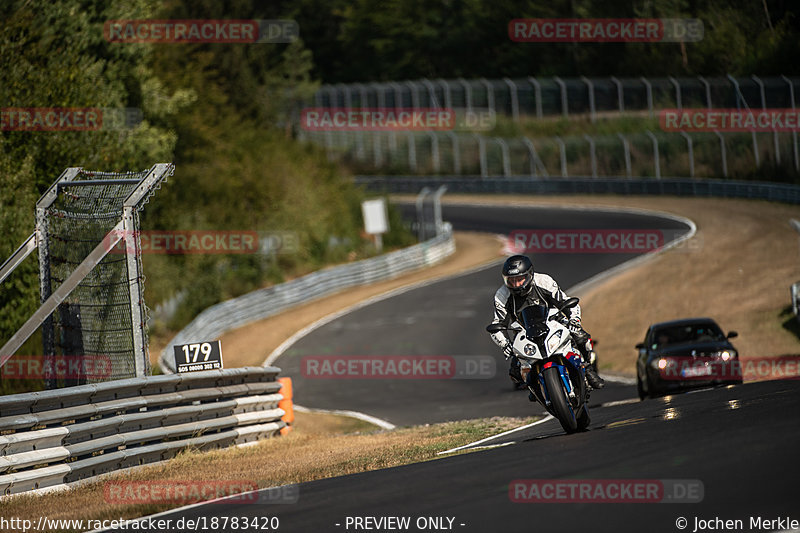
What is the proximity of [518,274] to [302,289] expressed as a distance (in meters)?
31.1

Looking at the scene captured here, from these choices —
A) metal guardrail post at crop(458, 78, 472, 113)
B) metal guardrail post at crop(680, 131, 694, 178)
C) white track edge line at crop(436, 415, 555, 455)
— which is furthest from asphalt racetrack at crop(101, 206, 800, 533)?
metal guardrail post at crop(458, 78, 472, 113)

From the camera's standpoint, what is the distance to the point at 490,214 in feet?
204

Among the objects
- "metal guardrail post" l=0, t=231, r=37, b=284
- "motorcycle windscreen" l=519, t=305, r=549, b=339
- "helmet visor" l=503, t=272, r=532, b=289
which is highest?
"metal guardrail post" l=0, t=231, r=37, b=284

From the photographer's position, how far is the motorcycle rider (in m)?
11.3

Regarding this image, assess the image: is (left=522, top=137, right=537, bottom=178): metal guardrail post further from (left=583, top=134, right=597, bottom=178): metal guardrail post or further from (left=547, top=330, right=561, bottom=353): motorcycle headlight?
(left=547, top=330, right=561, bottom=353): motorcycle headlight

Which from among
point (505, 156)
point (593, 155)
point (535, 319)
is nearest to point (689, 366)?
point (535, 319)

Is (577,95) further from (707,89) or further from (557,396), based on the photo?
(557,396)

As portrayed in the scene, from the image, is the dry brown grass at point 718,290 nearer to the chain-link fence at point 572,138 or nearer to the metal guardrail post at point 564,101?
the chain-link fence at point 572,138

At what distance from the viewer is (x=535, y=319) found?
11367 mm

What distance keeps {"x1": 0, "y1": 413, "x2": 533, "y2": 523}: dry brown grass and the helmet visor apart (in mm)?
1995

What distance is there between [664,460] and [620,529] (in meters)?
2.05

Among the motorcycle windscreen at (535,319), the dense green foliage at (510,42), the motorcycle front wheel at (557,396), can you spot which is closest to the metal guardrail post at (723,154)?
the dense green foliage at (510,42)

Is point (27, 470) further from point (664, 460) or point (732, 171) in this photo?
point (732, 171)

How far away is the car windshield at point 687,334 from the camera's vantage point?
19.0m
